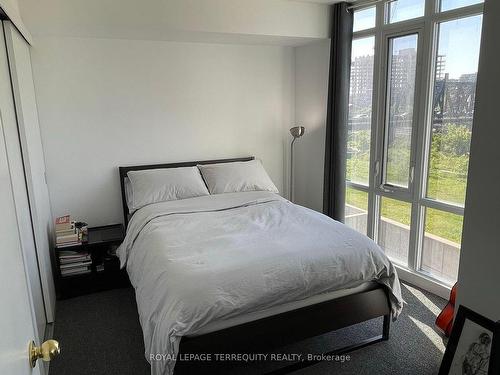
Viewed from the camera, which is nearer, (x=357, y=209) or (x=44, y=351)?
(x=44, y=351)

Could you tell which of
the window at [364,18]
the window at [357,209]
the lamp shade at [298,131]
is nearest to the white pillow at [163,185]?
the lamp shade at [298,131]

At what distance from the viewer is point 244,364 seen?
2.22 metres

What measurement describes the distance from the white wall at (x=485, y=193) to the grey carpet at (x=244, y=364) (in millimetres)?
593

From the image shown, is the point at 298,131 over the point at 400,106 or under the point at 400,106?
under

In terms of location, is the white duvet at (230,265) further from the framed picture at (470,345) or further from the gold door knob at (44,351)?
the gold door knob at (44,351)

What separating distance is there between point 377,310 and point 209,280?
3.60ft

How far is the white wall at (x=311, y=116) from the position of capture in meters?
3.79

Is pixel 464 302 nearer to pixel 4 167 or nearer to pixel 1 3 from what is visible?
pixel 4 167

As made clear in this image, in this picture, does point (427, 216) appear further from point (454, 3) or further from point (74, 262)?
point (74, 262)

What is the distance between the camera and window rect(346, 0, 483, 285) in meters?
2.72

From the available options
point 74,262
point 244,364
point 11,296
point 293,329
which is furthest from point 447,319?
point 74,262

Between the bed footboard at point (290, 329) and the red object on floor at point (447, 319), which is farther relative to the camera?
the red object on floor at point (447, 319)

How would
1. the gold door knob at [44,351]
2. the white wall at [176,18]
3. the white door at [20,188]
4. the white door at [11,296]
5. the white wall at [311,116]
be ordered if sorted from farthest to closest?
the white wall at [311,116] → the white wall at [176,18] → the white door at [20,188] → the gold door knob at [44,351] → the white door at [11,296]

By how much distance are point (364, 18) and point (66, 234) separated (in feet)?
10.7
